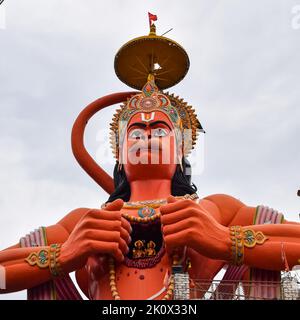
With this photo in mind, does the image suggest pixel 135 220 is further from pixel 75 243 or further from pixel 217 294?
pixel 217 294

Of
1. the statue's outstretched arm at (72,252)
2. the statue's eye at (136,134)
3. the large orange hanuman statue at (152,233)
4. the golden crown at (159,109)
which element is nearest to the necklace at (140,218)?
A: the large orange hanuman statue at (152,233)

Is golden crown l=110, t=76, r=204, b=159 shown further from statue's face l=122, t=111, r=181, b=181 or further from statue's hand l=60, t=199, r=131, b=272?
statue's hand l=60, t=199, r=131, b=272

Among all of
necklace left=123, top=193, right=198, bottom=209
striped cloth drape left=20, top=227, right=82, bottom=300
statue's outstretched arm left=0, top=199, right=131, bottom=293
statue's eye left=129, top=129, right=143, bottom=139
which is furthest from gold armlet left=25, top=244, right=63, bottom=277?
statue's eye left=129, top=129, right=143, bottom=139

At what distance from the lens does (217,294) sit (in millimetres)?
7316

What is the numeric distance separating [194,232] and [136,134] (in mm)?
2256

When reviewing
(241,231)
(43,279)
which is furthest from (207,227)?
(43,279)

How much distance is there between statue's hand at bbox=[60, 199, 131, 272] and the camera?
315 inches

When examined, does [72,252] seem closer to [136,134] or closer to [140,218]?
[140,218]

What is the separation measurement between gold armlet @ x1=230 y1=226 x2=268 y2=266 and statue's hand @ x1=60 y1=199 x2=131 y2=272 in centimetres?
139

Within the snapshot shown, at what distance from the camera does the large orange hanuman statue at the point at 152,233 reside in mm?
7902

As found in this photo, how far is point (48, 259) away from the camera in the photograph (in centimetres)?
833

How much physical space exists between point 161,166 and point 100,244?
5.82ft
